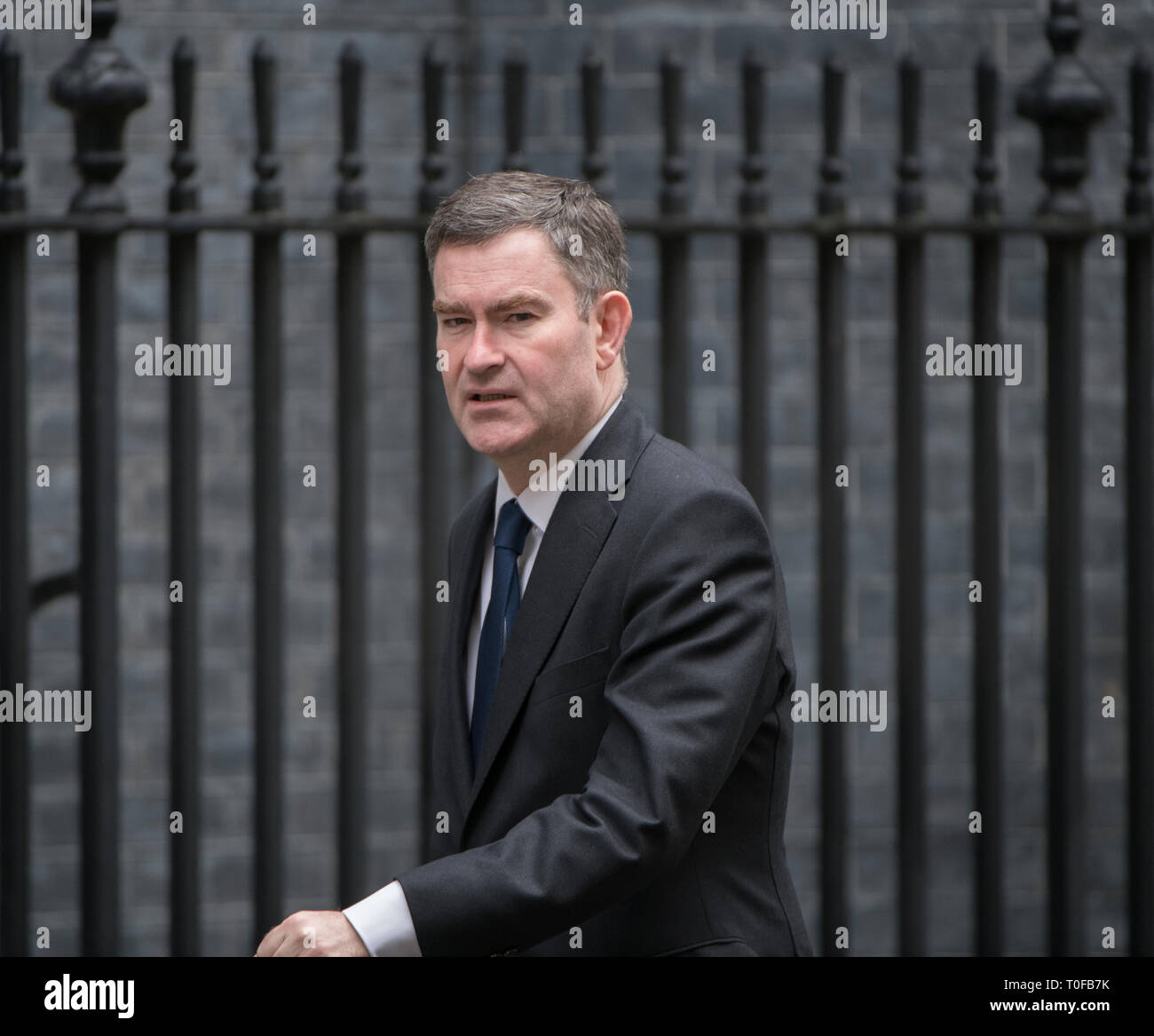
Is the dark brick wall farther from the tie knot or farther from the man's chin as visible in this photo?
the man's chin

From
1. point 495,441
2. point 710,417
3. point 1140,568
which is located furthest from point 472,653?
point 710,417

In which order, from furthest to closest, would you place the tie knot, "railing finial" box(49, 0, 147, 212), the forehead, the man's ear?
"railing finial" box(49, 0, 147, 212) → the tie knot → the man's ear → the forehead

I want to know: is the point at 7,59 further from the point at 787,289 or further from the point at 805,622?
the point at 805,622

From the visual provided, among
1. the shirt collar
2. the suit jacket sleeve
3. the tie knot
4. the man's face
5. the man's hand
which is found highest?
the man's face

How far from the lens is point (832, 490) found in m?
3.72

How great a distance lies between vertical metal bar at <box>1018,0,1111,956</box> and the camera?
12.6 feet

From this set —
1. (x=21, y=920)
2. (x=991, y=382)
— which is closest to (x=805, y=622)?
(x=991, y=382)

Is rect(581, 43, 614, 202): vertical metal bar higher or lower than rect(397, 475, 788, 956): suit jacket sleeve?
higher

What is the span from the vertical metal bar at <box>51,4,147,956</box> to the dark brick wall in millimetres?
1727

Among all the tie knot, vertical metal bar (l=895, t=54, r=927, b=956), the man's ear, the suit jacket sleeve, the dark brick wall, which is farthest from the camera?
the dark brick wall

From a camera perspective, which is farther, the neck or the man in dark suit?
the neck

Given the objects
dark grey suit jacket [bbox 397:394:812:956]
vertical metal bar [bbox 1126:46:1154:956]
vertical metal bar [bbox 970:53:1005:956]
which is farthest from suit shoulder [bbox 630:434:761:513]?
vertical metal bar [bbox 1126:46:1154:956]

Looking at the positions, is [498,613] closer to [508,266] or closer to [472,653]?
[472,653]
